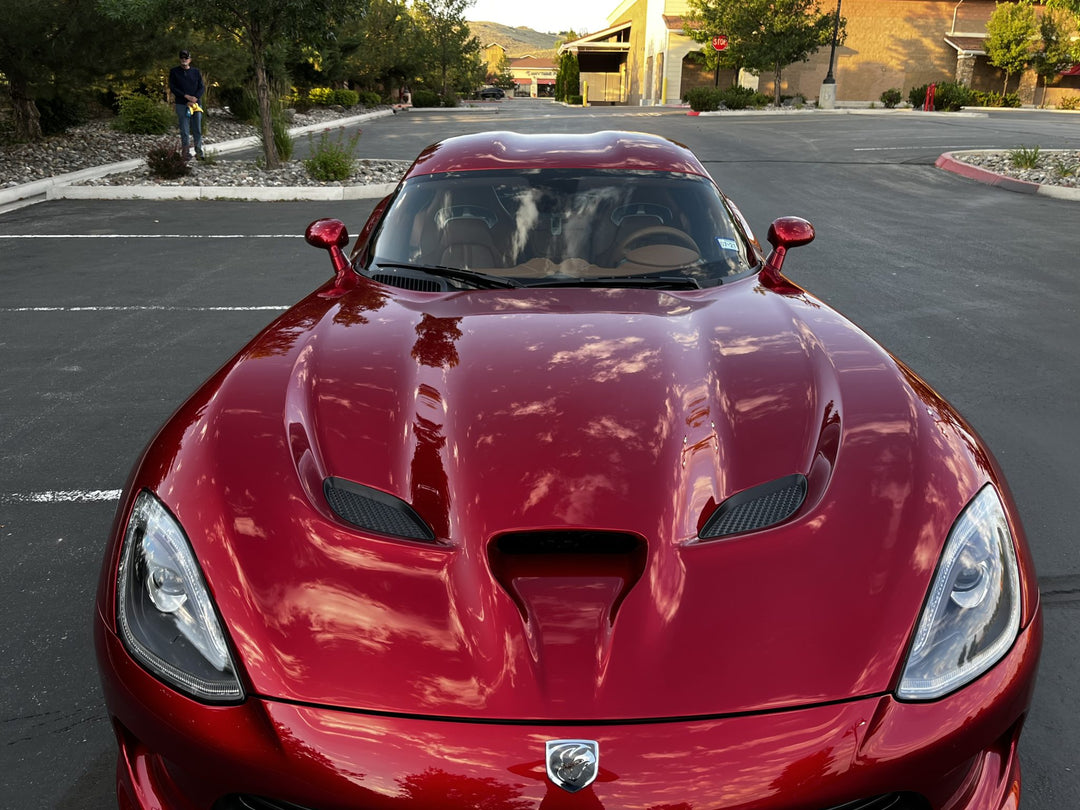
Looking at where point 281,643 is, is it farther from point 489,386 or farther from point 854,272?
point 854,272

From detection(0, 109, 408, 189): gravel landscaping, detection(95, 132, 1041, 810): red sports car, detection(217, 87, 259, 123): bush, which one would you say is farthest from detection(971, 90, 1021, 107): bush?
detection(95, 132, 1041, 810): red sports car

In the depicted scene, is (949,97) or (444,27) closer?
(949,97)

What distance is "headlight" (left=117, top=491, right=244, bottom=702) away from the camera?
62.9 inches

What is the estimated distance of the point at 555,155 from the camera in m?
3.79

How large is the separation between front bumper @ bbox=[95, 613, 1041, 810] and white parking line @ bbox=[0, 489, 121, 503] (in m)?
2.56

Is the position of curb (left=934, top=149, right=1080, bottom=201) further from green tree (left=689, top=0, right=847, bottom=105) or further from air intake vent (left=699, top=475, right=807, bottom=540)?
green tree (left=689, top=0, right=847, bottom=105)

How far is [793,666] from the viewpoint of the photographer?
1.53 meters

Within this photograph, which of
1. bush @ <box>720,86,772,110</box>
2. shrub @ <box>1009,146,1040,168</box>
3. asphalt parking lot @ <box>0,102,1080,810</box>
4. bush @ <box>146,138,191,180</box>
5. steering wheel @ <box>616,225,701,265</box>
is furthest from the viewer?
bush @ <box>720,86,772,110</box>

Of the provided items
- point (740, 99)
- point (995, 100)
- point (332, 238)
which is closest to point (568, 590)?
point (332, 238)

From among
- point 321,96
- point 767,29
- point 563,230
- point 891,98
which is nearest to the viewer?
point 563,230

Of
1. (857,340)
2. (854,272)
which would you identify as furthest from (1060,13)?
(857,340)

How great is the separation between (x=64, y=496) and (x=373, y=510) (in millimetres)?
2679

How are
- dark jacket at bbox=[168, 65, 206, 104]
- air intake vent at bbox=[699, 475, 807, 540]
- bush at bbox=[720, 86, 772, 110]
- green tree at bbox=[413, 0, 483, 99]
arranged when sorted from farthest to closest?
green tree at bbox=[413, 0, 483, 99], bush at bbox=[720, 86, 772, 110], dark jacket at bbox=[168, 65, 206, 104], air intake vent at bbox=[699, 475, 807, 540]

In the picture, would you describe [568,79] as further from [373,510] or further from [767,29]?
[373,510]
